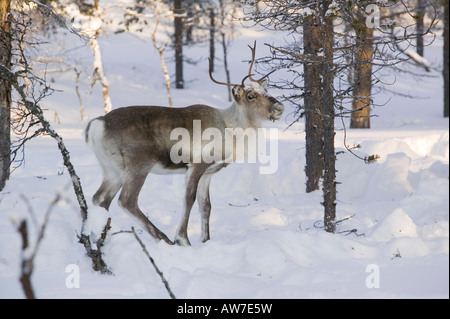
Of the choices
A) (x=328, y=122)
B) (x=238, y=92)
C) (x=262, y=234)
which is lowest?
(x=262, y=234)

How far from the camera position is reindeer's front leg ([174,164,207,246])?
6.40 meters

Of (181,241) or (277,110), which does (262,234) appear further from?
(277,110)

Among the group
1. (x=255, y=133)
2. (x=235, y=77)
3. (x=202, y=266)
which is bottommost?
(x=202, y=266)

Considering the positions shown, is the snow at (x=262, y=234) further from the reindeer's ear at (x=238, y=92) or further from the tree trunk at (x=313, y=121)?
the reindeer's ear at (x=238, y=92)

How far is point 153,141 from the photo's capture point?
639 centimetres

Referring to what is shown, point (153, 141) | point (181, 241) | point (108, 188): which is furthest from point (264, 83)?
point (108, 188)

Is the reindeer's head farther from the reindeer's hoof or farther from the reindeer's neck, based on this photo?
the reindeer's hoof

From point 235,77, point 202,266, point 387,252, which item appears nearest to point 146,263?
point 202,266

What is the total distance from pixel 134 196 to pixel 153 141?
640mm

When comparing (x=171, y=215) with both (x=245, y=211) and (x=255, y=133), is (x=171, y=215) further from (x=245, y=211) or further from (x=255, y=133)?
(x=255, y=133)

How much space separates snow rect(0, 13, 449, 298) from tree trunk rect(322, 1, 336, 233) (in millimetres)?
328

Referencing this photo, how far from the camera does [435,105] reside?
25.4 meters
